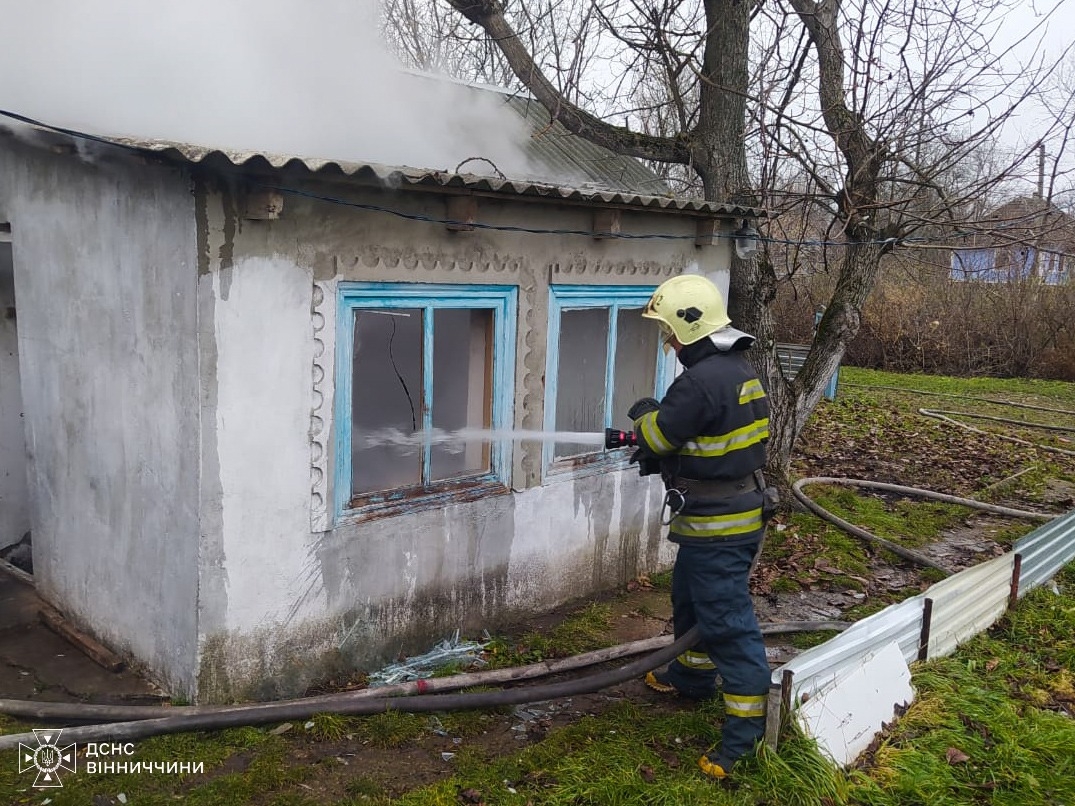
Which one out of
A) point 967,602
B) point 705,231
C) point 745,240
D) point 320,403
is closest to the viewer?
point 320,403

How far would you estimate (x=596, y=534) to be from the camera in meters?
6.98

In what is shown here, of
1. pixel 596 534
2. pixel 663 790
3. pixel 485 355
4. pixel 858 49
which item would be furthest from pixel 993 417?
pixel 663 790

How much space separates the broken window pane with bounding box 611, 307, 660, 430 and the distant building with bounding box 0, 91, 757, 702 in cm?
30

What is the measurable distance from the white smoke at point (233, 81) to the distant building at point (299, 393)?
0.63 meters

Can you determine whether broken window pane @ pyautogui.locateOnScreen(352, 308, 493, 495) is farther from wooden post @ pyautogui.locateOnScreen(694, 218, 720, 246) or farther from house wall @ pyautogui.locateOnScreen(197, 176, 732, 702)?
wooden post @ pyautogui.locateOnScreen(694, 218, 720, 246)

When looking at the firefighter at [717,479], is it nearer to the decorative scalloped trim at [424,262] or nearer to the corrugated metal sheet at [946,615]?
the corrugated metal sheet at [946,615]

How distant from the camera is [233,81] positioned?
6445 mm

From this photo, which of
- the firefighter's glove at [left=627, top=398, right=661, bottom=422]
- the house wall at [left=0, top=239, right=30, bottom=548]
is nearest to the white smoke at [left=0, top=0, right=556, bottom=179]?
the house wall at [left=0, top=239, right=30, bottom=548]

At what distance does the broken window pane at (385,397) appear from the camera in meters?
6.08

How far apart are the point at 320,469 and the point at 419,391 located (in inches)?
42.4

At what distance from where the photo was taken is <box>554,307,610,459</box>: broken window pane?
6.85m

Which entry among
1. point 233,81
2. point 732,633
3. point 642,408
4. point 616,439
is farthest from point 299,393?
point 233,81

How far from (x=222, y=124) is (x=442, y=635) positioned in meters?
3.86

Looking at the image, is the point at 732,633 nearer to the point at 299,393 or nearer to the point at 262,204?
the point at 299,393
